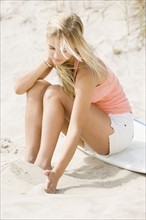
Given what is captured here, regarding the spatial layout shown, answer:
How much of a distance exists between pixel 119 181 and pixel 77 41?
0.88 meters

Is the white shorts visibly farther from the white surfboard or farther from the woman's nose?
the woman's nose

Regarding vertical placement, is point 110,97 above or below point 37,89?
below

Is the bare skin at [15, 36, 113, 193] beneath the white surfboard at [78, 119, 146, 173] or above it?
above

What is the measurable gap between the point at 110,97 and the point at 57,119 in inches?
15.0

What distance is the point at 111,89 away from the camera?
387 cm

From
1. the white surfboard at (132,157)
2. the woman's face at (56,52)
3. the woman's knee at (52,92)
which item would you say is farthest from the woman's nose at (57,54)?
the white surfboard at (132,157)

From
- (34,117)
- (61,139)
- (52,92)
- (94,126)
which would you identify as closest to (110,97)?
(94,126)

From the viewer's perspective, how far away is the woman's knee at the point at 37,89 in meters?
3.87

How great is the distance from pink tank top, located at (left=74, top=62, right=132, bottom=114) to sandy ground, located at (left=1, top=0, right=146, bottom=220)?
0.37 meters

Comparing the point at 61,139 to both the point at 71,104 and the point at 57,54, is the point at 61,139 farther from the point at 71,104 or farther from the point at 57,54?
the point at 57,54

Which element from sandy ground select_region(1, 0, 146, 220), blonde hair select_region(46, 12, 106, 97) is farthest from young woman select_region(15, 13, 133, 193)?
sandy ground select_region(1, 0, 146, 220)

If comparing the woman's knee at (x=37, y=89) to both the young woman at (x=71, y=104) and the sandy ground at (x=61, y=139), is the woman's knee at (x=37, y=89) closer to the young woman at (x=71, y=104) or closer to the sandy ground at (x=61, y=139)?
the young woman at (x=71, y=104)

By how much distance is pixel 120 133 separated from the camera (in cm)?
395

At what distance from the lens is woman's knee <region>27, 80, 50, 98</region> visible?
3867 mm
